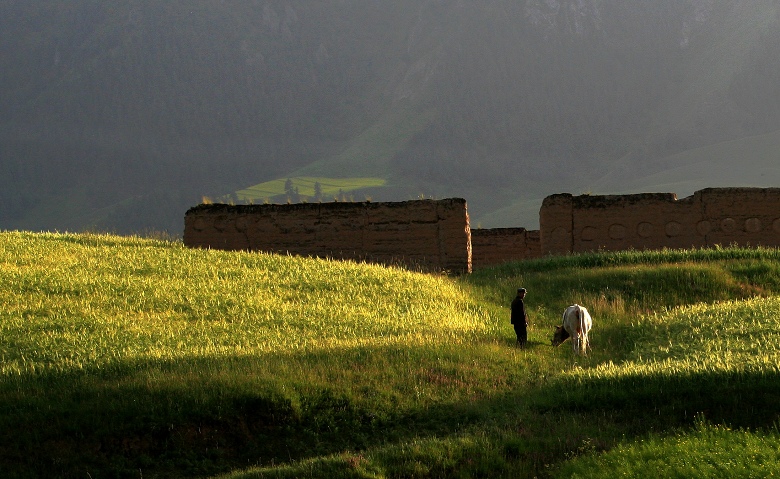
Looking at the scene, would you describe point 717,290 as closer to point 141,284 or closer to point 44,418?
point 141,284

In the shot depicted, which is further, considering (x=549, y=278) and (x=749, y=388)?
(x=549, y=278)

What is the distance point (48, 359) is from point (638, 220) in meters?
24.3

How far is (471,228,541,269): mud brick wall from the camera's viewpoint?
4184 cm

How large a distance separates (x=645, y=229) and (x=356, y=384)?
72.1 feet

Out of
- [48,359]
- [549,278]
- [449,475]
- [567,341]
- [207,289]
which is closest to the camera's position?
[449,475]

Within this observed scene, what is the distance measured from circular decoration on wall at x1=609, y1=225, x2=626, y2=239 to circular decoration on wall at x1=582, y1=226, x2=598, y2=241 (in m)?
0.58

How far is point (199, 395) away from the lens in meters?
15.5

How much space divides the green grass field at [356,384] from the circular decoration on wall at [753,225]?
9770mm

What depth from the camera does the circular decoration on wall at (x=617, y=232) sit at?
1419 inches

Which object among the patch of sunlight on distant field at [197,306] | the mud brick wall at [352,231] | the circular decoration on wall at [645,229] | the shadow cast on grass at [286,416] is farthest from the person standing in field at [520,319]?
the circular decoration on wall at [645,229]

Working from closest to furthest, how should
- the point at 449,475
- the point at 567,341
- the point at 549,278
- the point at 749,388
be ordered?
the point at 449,475, the point at 749,388, the point at 567,341, the point at 549,278

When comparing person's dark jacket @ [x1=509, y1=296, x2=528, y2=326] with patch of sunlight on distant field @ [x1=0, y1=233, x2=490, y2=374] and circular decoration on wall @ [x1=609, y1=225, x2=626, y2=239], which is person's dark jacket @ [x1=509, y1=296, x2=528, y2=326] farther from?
circular decoration on wall @ [x1=609, y1=225, x2=626, y2=239]

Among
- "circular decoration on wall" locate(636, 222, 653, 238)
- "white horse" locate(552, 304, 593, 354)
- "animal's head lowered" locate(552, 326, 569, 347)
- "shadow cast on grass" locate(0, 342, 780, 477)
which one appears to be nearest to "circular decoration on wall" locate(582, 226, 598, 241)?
"circular decoration on wall" locate(636, 222, 653, 238)

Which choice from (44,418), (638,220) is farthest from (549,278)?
(44,418)
